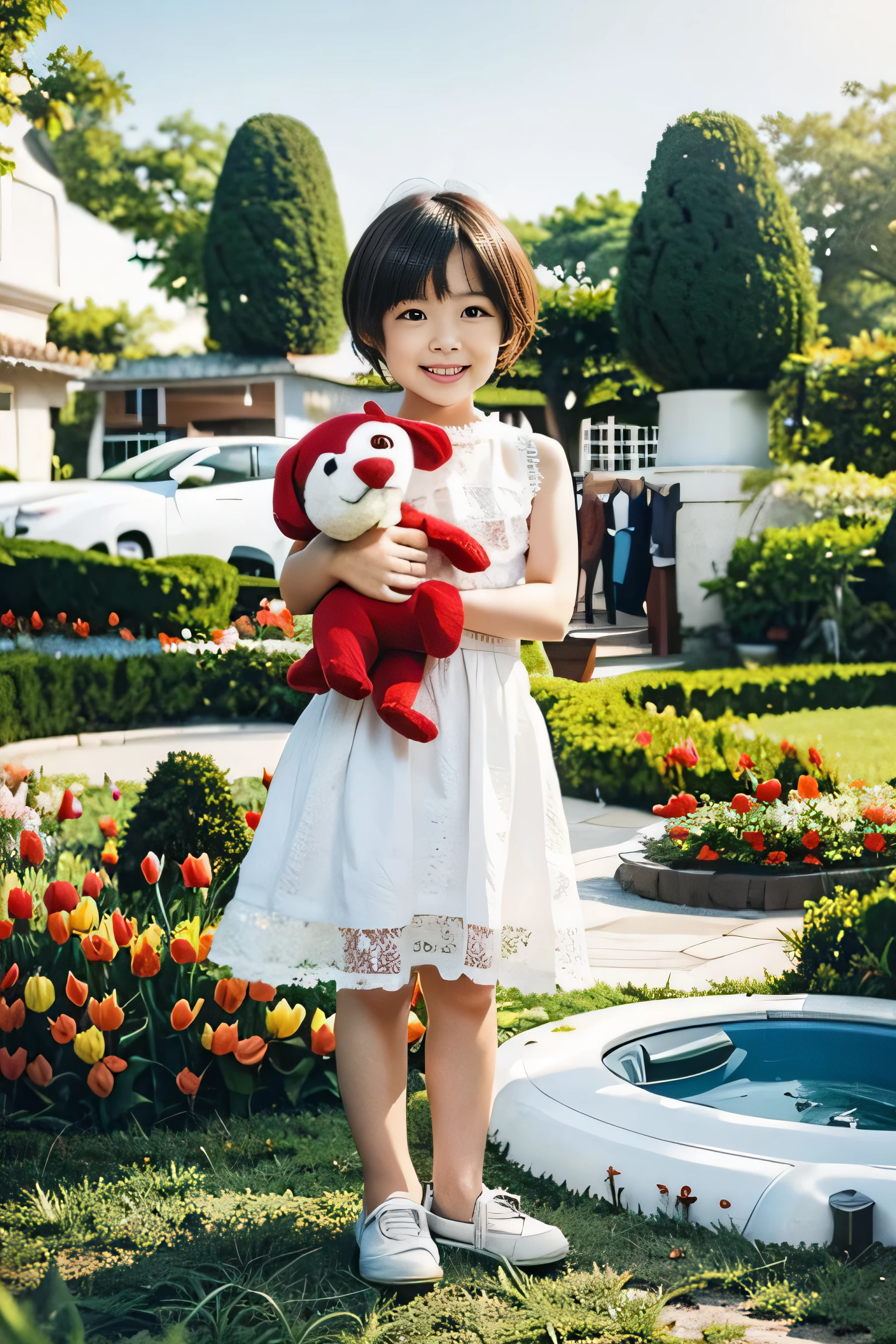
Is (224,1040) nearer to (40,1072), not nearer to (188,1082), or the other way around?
(188,1082)

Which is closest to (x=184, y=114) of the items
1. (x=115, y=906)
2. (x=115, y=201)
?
(x=115, y=201)

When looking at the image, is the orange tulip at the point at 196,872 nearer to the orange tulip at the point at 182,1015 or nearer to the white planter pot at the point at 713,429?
the orange tulip at the point at 182,1015

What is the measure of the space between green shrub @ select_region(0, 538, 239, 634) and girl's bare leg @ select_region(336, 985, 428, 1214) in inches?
137

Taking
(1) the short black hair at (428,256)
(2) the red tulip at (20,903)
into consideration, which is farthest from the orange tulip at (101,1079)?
(1) the short black hair at (428,256)

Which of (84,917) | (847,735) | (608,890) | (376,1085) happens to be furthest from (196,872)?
(847,735)

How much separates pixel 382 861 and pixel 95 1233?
930mm

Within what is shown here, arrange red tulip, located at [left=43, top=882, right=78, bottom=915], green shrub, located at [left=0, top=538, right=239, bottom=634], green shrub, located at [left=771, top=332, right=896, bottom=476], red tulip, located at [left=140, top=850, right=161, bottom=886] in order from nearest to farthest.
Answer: red tulip, located at [left=43, top=882, right=78, bottom=915]
red tulip, located at [left=140, top=850, right=161, bottom=886]
green shrub, located at [left=0, top=538, right=239, bottom=634]
green shrub, located at [left=771, top=332, right=896, bottom=476]

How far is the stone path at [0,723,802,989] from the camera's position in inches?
149

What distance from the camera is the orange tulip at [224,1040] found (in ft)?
7.79

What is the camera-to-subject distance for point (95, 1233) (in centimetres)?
208

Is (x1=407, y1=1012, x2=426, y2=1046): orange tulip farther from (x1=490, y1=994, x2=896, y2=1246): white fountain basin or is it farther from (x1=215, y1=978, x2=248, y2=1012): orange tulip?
(x1=215, y1=978, x2=248, y2=1012): orange tulip

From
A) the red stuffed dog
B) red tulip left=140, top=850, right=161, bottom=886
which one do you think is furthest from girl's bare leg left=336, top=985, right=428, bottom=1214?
red tulip left=140, top=850, right=161, bottom=886

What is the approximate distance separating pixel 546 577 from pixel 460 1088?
2.74ft

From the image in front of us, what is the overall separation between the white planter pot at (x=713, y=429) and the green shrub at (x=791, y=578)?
0.46 meters
